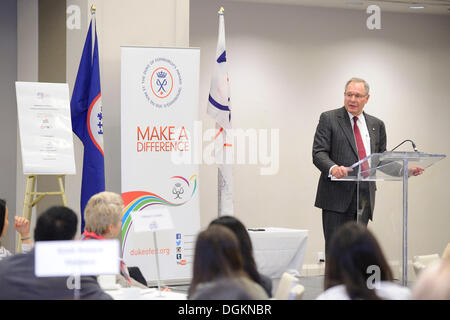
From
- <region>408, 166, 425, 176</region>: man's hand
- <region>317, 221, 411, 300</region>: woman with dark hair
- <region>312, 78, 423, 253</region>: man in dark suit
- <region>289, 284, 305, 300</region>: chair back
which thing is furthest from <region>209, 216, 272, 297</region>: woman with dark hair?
<region>312, 78, 423, 253</region>: man in dark suit

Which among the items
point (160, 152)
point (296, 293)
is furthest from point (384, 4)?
point (296, 293)

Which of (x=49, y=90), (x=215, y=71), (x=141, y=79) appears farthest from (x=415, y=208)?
(x=49, y=90)

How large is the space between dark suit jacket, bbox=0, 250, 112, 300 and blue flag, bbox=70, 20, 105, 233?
3280mm

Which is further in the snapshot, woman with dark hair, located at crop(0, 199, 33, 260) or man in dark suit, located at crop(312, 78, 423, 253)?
man in dark suit, located at crop(312, 78, 423, 253)

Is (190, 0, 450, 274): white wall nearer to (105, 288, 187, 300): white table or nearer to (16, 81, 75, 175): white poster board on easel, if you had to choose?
(16, 81, 75, 175): white poster board on easel

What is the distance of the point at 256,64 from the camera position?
8445mm

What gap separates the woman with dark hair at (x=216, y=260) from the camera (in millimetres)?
2641

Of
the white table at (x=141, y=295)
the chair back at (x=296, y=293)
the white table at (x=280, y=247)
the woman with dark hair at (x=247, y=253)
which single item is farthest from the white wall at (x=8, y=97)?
the chair back at (x=296, y=293)

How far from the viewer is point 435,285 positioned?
1.97m

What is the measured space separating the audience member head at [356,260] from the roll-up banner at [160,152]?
3843 mm

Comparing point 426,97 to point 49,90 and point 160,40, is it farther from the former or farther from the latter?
point 49,90

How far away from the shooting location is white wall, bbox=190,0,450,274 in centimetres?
834

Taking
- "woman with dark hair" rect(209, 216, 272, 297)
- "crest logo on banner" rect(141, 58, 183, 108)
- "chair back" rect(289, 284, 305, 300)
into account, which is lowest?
"chair back" rect(289, 284, 305, 300)

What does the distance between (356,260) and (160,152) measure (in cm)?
400
